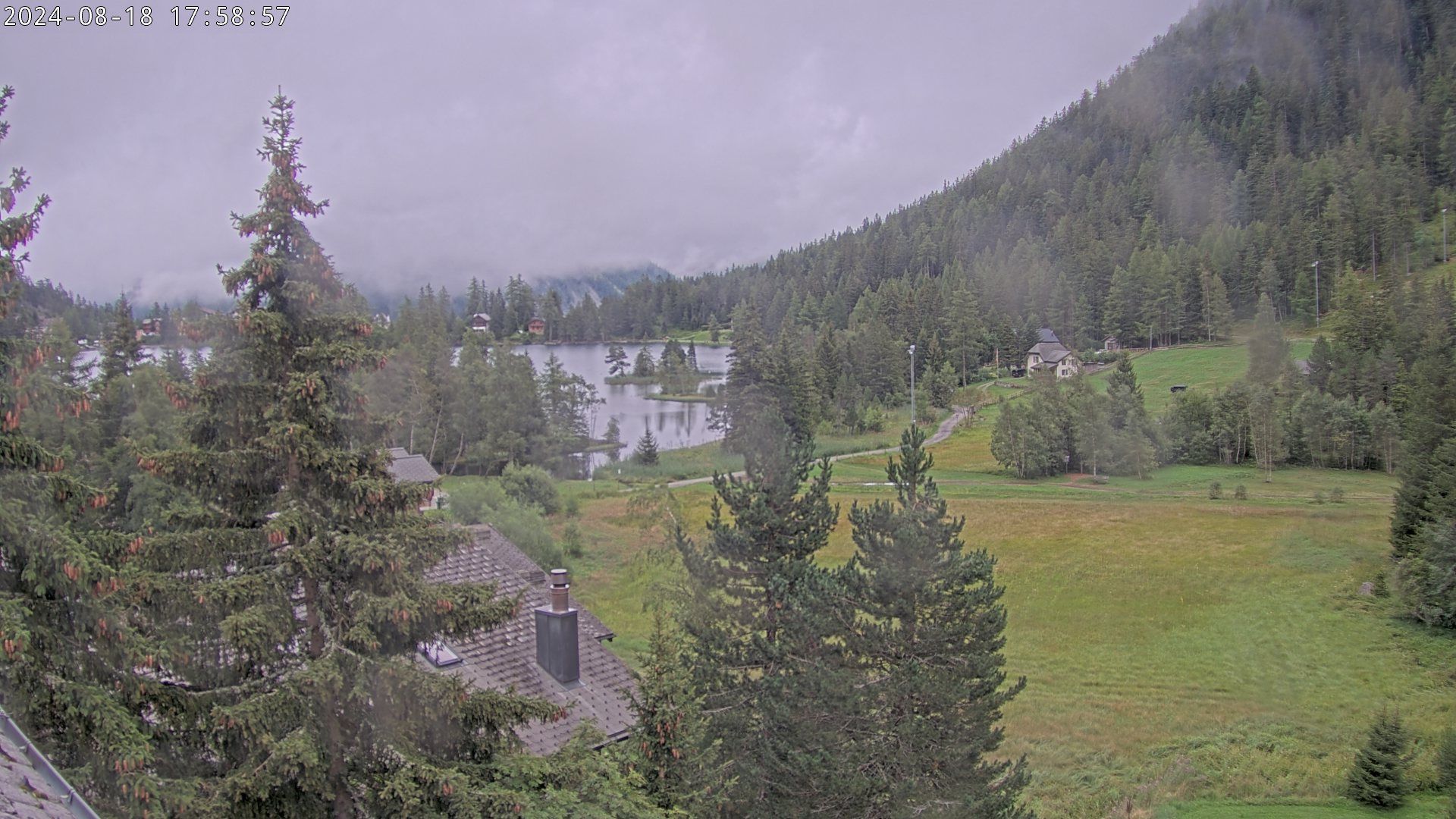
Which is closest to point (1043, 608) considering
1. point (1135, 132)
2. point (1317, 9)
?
point (1135, 132)

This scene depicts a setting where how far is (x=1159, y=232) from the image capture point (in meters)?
99.4

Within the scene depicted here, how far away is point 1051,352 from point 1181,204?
163 ft

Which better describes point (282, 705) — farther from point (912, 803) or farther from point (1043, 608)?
point (1043, 608)

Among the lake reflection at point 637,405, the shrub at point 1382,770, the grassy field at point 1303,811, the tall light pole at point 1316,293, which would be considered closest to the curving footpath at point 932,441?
the lake reflection at point 637,405

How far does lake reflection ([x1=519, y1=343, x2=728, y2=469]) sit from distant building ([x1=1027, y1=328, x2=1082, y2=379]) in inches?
1046

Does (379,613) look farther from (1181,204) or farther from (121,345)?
(1181,204)

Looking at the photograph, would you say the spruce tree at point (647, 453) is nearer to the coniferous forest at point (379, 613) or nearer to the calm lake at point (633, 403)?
the calm lake at point (633, 403)

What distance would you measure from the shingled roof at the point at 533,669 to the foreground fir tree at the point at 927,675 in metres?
3.39

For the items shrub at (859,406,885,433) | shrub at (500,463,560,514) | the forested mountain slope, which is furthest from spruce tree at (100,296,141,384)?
the forested mountain slope

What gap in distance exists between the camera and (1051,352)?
71.6 m

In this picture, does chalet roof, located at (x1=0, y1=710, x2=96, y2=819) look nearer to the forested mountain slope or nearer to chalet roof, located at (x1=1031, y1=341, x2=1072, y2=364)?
chalet roof, located at (x1=1031, y1=341, x2=1072, y2=364)

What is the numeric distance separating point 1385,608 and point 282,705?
2922 centimetres

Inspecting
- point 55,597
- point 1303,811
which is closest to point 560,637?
point 55,597

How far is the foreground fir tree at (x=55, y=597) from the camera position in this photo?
5191 mm
